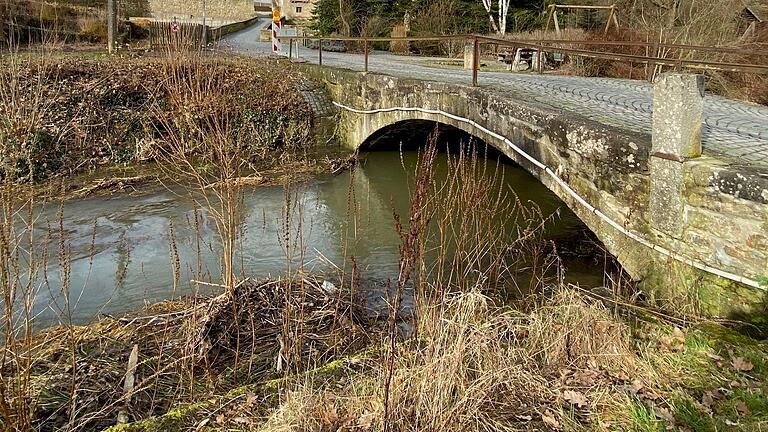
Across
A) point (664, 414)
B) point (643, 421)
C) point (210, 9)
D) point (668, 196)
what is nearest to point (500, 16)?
point (668, 196)

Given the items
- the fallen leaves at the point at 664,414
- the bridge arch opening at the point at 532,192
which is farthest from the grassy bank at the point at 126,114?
the fallen leaves at the point at 664,414

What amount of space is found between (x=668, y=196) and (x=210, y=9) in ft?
152

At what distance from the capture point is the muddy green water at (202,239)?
6.74 m

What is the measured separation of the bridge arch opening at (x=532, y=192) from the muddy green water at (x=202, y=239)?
4 cm

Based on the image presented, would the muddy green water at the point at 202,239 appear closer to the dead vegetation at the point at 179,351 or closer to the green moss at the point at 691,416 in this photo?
the dead vegetation at the point at 179,351

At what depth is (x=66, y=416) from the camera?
3.91m

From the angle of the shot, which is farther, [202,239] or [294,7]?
[294,7]

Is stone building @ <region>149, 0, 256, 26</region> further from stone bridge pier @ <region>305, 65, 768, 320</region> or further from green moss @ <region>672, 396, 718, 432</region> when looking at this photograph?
green moss @ <region>672, 396, 718, 432</region>

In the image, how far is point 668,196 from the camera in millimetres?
4844

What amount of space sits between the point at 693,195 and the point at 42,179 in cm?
1110

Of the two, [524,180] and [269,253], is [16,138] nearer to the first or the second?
[269,253]

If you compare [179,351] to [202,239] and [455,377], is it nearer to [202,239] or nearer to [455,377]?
[455,377]

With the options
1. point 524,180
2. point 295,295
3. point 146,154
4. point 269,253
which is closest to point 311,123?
point 146,154

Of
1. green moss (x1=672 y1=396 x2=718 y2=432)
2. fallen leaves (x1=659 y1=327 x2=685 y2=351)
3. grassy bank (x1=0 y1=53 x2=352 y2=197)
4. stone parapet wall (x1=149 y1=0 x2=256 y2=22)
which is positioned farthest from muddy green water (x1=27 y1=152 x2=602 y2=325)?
stone parapet wall (x1=149 y1=0 x2=256 y2=22)
